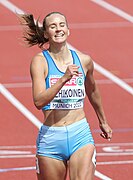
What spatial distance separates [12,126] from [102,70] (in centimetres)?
319

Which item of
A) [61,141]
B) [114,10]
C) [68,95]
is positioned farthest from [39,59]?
[114,10]

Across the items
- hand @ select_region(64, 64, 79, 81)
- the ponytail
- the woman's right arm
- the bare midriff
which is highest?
the ponytail

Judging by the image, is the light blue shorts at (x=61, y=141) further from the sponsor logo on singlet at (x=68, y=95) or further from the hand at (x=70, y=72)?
the hand at (x=70, y=72)

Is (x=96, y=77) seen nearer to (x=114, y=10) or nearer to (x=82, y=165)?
(x=114, y=10)

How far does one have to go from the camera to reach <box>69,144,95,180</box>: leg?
22.0ft

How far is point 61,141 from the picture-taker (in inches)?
268

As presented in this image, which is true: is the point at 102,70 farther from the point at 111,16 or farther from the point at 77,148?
the point at 77,148

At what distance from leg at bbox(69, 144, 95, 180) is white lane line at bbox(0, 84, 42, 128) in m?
4.62

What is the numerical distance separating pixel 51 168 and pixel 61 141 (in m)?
0.24

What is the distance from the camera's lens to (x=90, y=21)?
16891mm

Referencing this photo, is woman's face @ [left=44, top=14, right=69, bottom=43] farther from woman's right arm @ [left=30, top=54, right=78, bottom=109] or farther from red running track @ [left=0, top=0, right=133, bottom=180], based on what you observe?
red running track @ [left=0, top=0, right=133, bottom=180]

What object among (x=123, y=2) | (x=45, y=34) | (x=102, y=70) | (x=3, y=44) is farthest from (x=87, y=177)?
(x=123, y=2)

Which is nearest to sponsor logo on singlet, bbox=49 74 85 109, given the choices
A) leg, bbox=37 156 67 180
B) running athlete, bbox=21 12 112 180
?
running athlete, bbox=21 12 112 180

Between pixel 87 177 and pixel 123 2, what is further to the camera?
pixel 123 2
